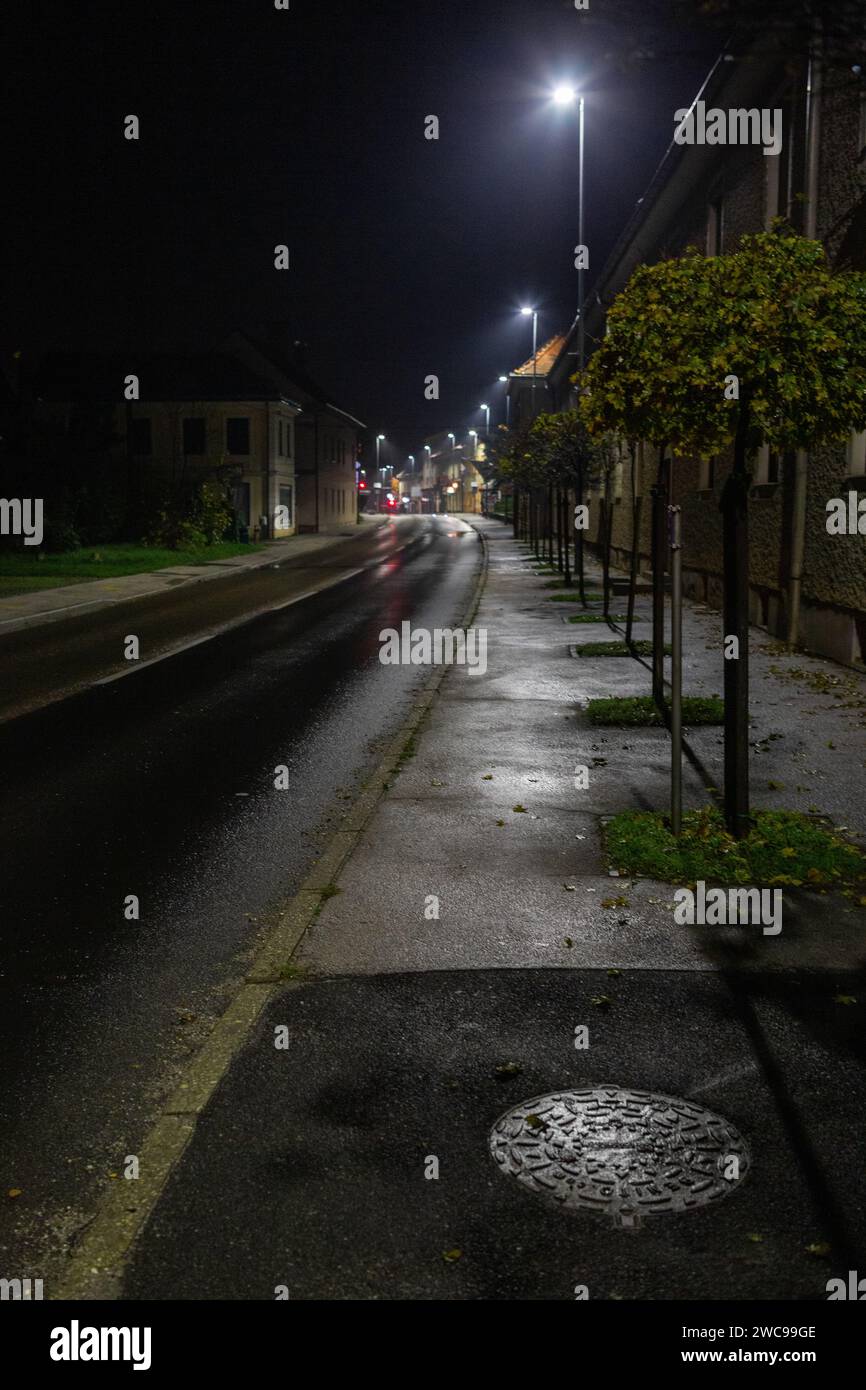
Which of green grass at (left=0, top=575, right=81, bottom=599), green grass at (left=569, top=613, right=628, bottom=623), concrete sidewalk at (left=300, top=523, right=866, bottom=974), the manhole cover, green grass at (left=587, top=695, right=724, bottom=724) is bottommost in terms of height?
the manhole cover

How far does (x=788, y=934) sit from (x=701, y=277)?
4.21 metres

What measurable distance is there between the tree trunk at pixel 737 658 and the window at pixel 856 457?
7.59m

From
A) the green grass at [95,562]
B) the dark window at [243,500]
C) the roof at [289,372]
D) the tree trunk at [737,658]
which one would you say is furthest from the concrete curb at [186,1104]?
the roof at [289,372]

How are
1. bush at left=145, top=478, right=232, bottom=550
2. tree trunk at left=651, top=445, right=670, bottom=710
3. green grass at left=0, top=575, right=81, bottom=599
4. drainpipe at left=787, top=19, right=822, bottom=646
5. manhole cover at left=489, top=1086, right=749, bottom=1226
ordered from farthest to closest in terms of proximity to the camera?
bush at left=145, top=478, right=232, bottom=550, green grass at left=0, top=575, right=81, bottom=599, drainpipe at left=787, top=19, right=822, bottom=646, tree trunk at left=651, top=445, right=670, bottom=710, manhole cover at left=489, top=1086, right=749, bottom=1226

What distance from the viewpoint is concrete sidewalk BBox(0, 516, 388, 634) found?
22.8 metres

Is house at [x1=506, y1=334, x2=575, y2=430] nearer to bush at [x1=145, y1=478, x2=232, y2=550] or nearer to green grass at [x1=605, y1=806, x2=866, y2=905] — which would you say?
bush at [x1=145, y1=478, x2=232, y2=550]

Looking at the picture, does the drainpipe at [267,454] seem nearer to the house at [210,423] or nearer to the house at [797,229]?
the house at [210,423]

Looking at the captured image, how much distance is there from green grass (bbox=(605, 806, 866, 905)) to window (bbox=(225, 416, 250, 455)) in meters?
54.4

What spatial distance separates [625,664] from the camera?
15.9m

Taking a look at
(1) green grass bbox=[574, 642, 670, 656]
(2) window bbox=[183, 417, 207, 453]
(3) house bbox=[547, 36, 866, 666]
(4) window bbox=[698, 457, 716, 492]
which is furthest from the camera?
(2) window bbox=[183, 417, 207, 453]

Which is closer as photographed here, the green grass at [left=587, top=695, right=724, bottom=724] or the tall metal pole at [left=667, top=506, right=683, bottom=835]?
the tall metal pole at [left=667, top=506, right=683, bottom=835]

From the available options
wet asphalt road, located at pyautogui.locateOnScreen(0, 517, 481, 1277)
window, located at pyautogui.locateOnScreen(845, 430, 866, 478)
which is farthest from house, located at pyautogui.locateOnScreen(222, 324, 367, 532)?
wet asphalt road, located at pyautogui.locateOnScreen(0, 517, 481, 1277)

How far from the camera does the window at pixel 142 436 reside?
6066 centimetres
